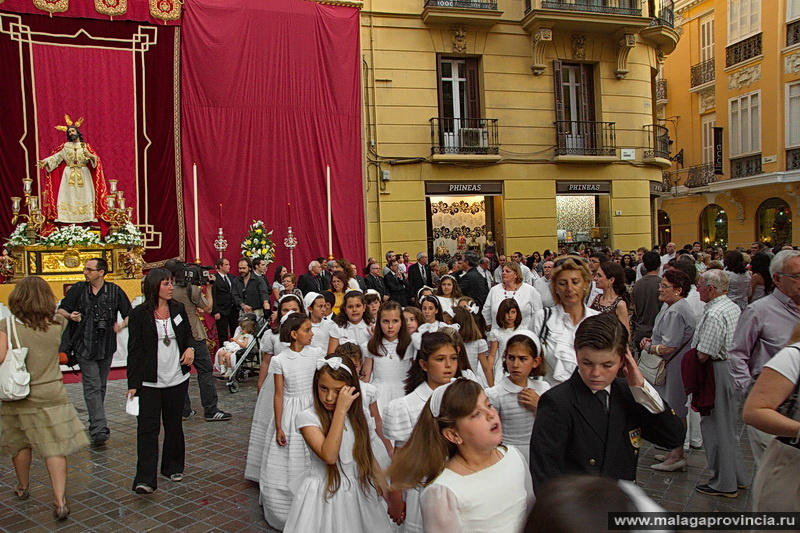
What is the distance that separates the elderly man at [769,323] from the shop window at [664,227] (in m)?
28.3

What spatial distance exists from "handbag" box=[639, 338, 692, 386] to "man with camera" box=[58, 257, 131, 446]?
555cm

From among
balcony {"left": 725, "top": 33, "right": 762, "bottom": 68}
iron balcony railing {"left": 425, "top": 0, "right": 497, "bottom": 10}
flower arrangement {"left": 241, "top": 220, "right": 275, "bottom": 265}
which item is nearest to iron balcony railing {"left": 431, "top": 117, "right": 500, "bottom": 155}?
iron balcony railing {"left": 425, "top": 0, "right": 497, "bottom": 10}

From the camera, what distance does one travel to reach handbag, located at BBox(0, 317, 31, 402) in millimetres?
4781

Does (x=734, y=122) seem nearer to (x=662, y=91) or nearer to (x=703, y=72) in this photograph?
Result: (x=703, y=72)

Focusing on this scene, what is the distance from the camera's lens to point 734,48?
25.2 metres

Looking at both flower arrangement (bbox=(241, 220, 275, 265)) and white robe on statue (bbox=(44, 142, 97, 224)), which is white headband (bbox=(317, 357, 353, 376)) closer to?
flower arrangement (bbox=(241, 220, 275, 265))

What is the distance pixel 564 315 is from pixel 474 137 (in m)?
13.9

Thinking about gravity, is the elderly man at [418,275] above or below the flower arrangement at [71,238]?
below

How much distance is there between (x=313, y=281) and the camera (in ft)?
37.2

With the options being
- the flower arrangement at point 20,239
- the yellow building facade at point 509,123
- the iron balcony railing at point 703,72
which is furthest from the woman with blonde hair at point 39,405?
the iron balcony railing at point 703,72

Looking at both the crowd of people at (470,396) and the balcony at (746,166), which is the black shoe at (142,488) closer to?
the crowd of people at (470,396)

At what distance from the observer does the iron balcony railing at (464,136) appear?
682 inches

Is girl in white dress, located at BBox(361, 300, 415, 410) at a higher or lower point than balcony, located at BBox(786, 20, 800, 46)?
lower

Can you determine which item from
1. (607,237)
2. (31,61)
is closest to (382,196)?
(607,237)
